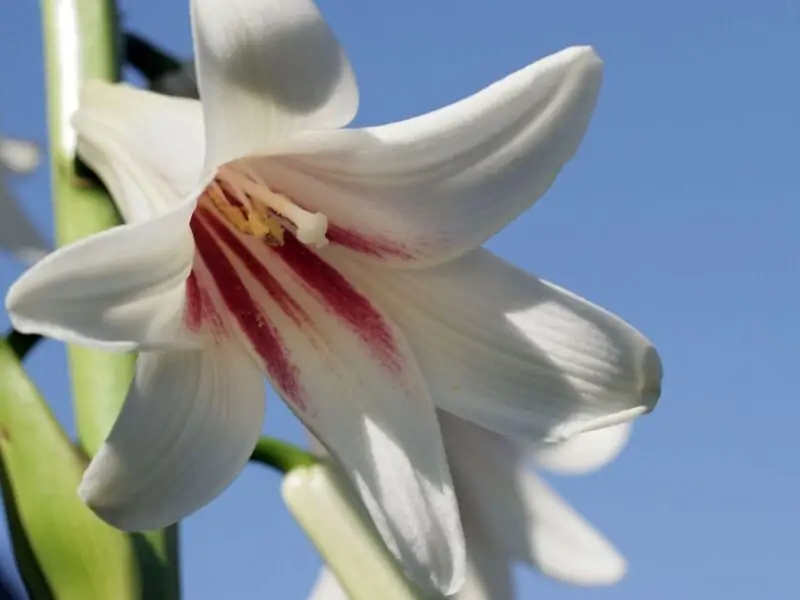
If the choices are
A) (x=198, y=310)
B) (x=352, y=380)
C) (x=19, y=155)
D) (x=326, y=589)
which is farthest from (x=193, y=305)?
(x=19, y=155)

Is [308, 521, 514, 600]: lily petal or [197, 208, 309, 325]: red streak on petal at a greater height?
[197, 208, 309, 325]: red streak on petal

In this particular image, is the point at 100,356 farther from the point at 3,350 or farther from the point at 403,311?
the point at 403,311

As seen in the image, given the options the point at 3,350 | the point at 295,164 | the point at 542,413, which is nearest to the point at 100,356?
the point at 3,350

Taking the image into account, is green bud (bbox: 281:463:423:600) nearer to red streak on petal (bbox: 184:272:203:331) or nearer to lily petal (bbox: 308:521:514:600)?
lily petal (bbox: 308:521:514:600)

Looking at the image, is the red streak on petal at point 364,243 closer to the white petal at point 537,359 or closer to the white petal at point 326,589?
the white petal at point 537,359

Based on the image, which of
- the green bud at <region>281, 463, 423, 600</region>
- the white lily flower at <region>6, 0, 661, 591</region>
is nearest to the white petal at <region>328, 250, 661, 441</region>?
the white lily flower at <region>6, 0, 661, 591</region>

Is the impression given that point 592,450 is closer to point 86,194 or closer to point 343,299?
point 343,299

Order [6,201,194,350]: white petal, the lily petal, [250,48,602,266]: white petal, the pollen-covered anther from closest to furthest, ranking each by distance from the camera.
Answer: [6,201,194,350]: white petal
[250,48,602,266]: white petal
the pollen-covered anther
the lily petal

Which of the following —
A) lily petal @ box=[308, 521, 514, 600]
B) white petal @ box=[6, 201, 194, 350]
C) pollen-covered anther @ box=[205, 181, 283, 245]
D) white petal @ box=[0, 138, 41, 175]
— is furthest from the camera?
white petal @ box=[0, 138, 41, 175]
